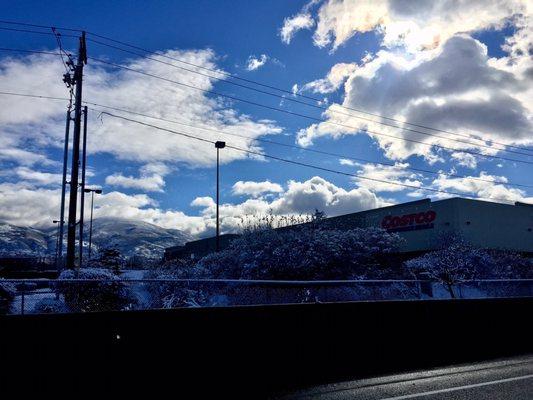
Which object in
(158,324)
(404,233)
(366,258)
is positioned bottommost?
(158,324)

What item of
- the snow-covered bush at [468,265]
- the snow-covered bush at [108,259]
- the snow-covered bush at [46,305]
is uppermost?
the snow-covered bush at [108,259]

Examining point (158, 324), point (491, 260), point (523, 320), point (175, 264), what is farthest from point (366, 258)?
point (158, 324)

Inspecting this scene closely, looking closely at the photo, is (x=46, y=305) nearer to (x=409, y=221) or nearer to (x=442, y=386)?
(x=442, y=386)

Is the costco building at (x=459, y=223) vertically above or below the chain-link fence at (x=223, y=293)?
above

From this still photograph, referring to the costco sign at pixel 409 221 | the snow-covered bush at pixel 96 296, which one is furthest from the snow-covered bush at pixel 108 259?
the costco sign at pixel 409 221

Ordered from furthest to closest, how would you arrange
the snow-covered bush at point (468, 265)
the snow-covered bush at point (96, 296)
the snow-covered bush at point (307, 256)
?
the snow-covered bush at point (468, 265), the snow-covered bush at point (307, 256), the snow-covered bush at point (96, 296)

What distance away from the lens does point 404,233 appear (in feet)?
131

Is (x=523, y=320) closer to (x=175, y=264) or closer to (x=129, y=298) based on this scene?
(x=129, y=298)

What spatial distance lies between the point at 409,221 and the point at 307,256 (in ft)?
53.2

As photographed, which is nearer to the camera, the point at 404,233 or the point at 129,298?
the point at 129,298

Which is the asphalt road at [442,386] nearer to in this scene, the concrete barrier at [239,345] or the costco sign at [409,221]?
the concrete barrier at [239,345]

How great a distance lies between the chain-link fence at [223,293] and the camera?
12.4 metres

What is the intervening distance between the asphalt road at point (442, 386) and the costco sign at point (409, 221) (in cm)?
3032

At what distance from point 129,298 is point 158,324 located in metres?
7.95
